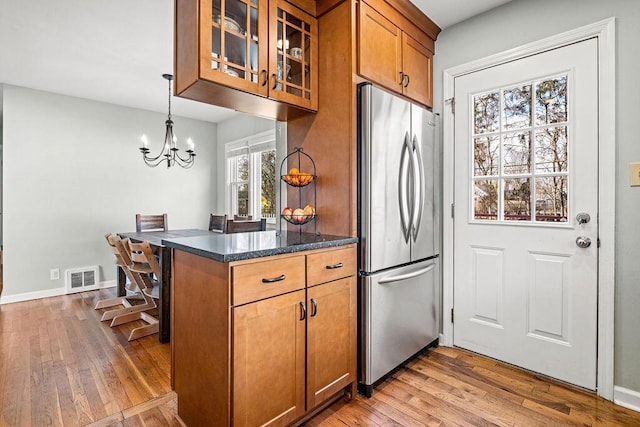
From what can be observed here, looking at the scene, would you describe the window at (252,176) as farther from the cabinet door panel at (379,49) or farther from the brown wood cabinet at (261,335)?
the brown wood cabinet at (261,335)

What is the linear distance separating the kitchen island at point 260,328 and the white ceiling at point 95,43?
190 cm

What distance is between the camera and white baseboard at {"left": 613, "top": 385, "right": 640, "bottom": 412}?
1.76 metres

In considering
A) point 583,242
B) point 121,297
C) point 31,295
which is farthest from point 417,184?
point 31,295

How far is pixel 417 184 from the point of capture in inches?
87.3

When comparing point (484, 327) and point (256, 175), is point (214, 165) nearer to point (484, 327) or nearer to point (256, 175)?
point (256, 175)

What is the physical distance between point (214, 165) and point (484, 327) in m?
4.84

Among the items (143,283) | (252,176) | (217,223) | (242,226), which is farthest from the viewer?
(252,176)

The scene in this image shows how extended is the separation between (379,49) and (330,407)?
2205 millimetres

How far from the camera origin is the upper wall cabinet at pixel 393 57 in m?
1.95

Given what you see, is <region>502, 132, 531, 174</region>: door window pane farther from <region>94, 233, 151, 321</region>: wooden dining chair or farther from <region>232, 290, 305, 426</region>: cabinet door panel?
<region>94, 233, 151, 321</region>: wooden dining chair

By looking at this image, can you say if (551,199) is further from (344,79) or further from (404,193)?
Result: (344,79)

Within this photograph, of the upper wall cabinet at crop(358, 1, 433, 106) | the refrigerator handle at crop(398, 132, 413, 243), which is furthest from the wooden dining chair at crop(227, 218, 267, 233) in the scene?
the upper wall cabinet at crop(358, 1, 433, 106)

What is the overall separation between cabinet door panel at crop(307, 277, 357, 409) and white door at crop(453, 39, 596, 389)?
111 centimetres

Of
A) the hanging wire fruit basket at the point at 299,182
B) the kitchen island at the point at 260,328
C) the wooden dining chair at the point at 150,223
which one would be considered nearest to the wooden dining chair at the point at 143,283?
the wooden dining chair at the point at 150,223
